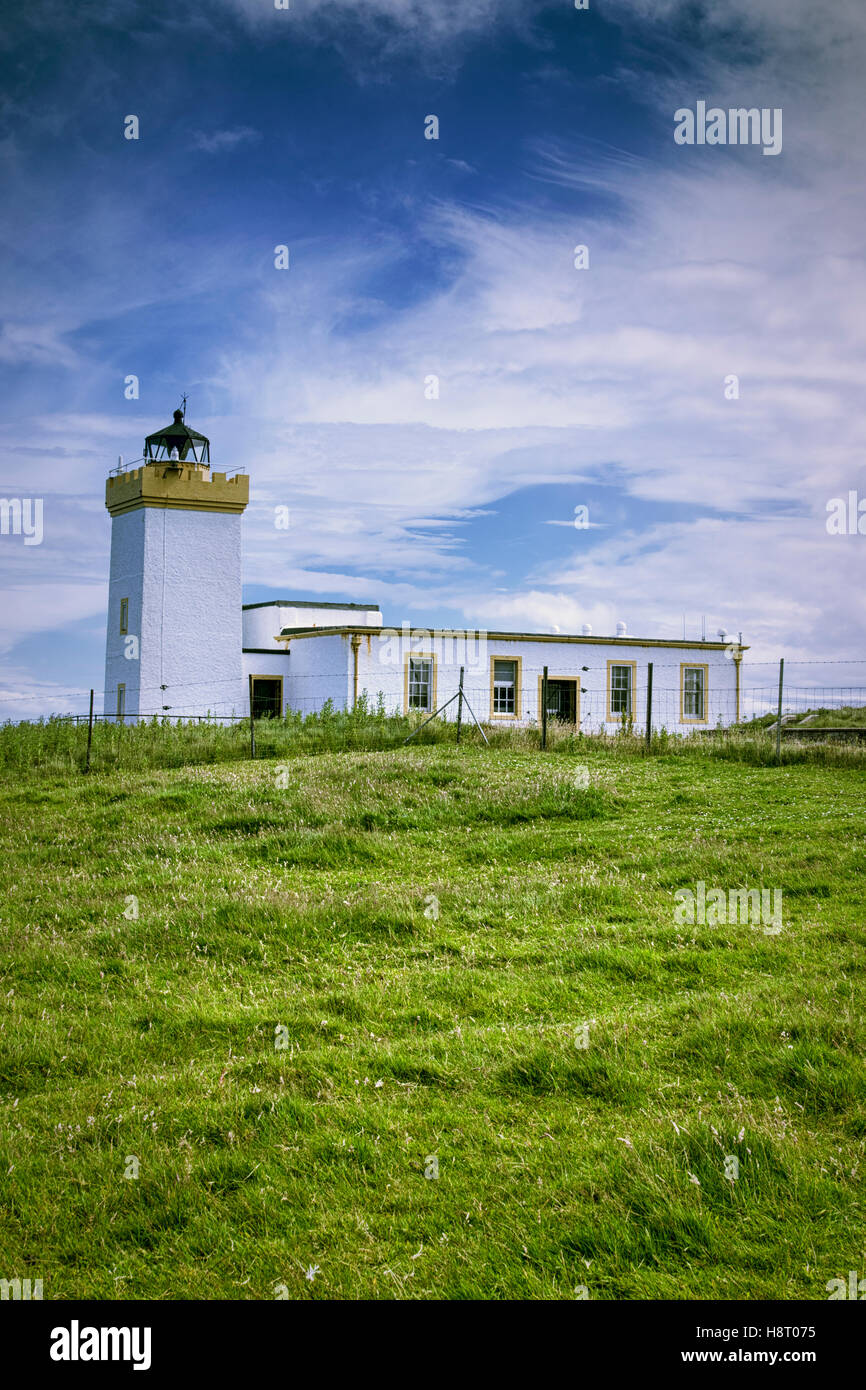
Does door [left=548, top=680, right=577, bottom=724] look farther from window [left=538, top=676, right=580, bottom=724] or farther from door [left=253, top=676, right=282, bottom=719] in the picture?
door [left=253, top=676, right=282, bottom=719]

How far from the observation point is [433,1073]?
6.25 metres

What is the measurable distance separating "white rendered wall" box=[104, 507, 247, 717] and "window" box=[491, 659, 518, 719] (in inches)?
402

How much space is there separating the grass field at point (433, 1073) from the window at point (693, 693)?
94.8ft

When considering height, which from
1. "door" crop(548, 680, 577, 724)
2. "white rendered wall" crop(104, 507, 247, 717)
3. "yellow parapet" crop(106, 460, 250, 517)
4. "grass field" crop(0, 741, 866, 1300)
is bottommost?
"grass field" crop(0, 741, 866, 1300)

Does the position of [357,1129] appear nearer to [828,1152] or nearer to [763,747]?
[828,1152]

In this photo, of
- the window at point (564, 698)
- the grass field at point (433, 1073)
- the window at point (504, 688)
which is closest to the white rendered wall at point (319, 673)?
the window at point (504, 688)

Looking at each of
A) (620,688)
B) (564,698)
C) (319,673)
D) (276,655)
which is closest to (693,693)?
(620,688)

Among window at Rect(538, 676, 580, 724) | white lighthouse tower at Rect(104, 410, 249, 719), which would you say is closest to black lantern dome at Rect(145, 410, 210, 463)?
white lighthouse tower at Rect(104, 410, 249, 719)

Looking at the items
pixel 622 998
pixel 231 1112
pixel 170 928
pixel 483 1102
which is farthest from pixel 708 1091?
pixel 170 928

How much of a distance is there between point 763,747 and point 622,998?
17815 mm

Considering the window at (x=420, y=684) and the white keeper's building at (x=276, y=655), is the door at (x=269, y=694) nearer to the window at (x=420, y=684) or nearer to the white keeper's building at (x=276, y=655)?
the white keeper's building at (x=276, y=655)

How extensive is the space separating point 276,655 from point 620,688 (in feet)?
46.9

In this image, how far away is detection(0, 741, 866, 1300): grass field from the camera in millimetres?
4457
